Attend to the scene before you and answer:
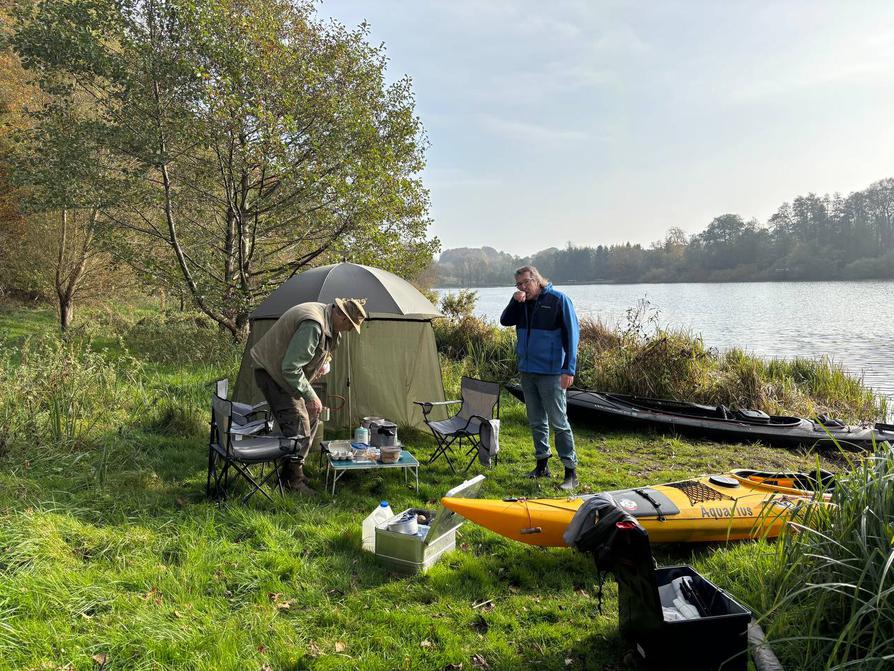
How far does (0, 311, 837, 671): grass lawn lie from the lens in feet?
8.48

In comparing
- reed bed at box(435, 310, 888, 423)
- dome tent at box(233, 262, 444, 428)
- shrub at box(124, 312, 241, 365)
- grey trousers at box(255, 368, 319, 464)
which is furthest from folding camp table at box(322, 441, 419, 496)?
shrub at box(124, 312, 241, 365)

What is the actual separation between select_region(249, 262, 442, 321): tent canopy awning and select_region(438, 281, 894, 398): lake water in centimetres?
506

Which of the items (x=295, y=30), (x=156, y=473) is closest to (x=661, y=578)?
(x=156, y=473)

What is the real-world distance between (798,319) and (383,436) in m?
24.7

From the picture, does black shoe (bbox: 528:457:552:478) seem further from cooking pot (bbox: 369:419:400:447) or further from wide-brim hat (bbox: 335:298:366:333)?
wide-brim hat (bbox: 335:298:366:333)

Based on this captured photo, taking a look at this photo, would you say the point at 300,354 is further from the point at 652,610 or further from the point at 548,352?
the point at 652,610

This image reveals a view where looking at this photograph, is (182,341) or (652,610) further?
(182,341)

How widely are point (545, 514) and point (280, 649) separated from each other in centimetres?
179

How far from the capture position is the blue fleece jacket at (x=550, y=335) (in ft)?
15.7

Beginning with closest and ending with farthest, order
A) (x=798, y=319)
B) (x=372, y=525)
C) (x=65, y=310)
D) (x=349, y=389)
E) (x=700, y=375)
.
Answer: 1. (x=372, y=525)
2. (x=349, y=389)
3. (x=700, y=375)
4. (x=65, y=310)
5. (x=798, y=319)

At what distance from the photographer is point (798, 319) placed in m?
23.7

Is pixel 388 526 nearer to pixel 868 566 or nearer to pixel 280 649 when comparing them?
pixel 280 649

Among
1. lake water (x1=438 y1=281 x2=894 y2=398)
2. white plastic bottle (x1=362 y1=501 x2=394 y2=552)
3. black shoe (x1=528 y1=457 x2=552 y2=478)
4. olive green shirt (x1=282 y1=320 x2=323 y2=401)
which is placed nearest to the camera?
white plastic bottle (x1=362 y1=501 x2=394 y2=552)

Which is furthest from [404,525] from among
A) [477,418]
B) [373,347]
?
[373,347]
